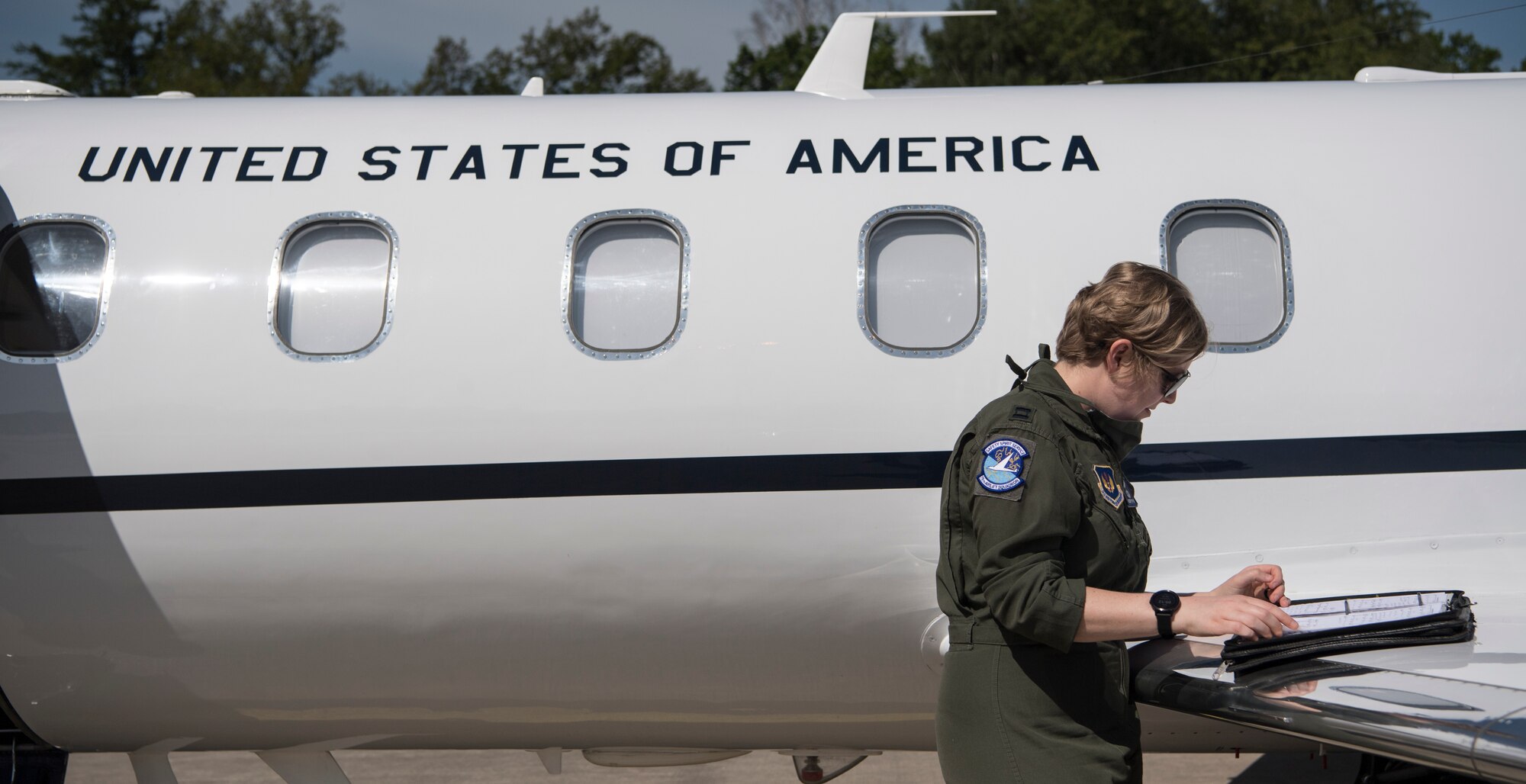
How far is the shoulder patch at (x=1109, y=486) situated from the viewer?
286 cm

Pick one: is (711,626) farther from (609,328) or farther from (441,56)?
(441,56)

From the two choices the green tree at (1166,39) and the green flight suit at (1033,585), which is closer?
the green flight suit at (1033,585)

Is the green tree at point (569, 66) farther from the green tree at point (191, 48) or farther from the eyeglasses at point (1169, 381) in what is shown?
the eyeglasses at point (1169, 381)

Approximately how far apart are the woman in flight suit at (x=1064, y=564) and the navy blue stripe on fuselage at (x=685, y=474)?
1372 mm

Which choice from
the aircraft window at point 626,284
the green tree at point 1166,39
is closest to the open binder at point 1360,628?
the aircraft window at point 626,284

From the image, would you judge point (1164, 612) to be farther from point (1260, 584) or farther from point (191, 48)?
point (191, 48)

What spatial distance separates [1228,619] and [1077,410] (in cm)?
54

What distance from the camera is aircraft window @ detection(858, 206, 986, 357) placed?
14.3 feet

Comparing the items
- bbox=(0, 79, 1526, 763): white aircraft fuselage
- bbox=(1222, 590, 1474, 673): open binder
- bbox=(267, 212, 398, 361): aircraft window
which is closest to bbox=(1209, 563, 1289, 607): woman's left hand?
bbox=(1222, 590, 1474, 673): open binder

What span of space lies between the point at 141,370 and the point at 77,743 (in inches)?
57.1

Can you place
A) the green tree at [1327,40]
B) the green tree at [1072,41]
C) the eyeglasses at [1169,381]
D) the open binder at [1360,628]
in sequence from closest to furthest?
the eyeglasses at [1169,381]
the open binder at [1360,628]
the green tree at [1327,40]
the green tree at [1072,41]

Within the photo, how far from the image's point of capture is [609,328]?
4.43 metres

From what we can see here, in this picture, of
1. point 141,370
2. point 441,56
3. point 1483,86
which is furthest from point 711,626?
point 441,56

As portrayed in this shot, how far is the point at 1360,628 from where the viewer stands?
330 centimetres
